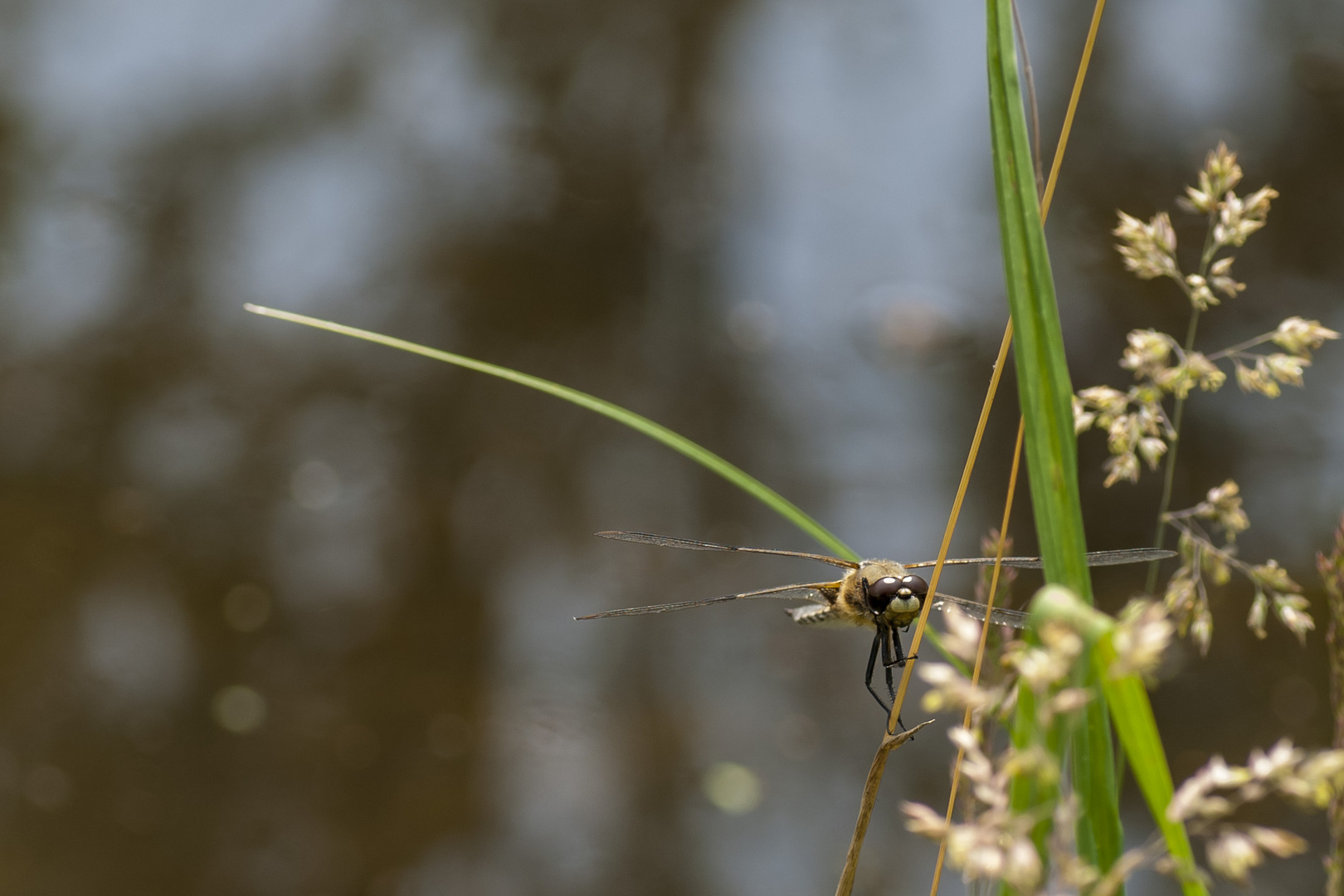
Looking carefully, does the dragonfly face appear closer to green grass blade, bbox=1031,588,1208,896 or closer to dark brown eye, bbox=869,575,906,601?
dark brown eye, bbox=869,575,906,601

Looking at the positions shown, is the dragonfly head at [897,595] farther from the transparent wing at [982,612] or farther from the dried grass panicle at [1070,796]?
the dried grass panicle at [1070,796]

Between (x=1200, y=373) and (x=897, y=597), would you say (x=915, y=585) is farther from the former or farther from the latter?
(x=1200, y=373)

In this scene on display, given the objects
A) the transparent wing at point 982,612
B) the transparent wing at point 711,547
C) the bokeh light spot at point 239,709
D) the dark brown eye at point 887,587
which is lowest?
the bokeh light spot at point 239,709

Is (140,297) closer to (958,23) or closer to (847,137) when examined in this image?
(847,137)

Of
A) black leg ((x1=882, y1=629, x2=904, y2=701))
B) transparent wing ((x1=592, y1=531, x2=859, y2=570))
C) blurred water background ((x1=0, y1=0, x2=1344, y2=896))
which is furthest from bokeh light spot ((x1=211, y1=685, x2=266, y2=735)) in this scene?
black leg ((x1=882, y1=629, x2=904, y2=701))

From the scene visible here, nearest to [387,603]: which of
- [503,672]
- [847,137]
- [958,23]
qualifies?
[503,672]

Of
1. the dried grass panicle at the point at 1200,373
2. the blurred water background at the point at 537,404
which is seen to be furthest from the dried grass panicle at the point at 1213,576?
the blurred water background at the point at 537,404
